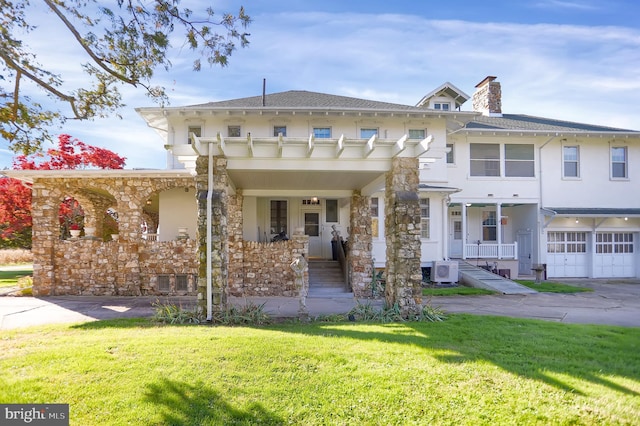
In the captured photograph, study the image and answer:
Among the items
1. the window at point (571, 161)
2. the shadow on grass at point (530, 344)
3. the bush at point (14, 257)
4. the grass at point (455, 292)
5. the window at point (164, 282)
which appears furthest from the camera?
the bush at point (14, 257)

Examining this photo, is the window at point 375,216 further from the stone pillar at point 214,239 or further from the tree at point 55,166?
the tree at point 55,166

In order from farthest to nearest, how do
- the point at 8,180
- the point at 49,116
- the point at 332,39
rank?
the point at 8,180 → the point at 332,39 → the point at 49,116

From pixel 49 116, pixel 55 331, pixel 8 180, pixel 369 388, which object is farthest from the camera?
pixel 8 180

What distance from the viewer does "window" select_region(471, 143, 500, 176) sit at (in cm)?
1612

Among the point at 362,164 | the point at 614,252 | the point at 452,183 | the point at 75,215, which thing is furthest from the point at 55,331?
the point at 614,252

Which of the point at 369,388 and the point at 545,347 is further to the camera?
the point at 545,347

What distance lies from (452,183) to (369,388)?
13295 mm

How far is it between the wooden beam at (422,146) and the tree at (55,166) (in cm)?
1437

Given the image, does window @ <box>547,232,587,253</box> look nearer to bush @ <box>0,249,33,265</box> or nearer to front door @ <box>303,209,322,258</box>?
front door @ <box>303,209,322,258</box>

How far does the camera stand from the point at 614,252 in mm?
16969

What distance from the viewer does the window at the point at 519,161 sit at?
53.3 ft

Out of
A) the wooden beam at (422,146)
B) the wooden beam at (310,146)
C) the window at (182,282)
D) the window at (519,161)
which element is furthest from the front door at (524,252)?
the window at (182,282)

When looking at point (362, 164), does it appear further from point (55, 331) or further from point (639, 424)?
point (55, 331)

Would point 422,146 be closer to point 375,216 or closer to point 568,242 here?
point 375,216
